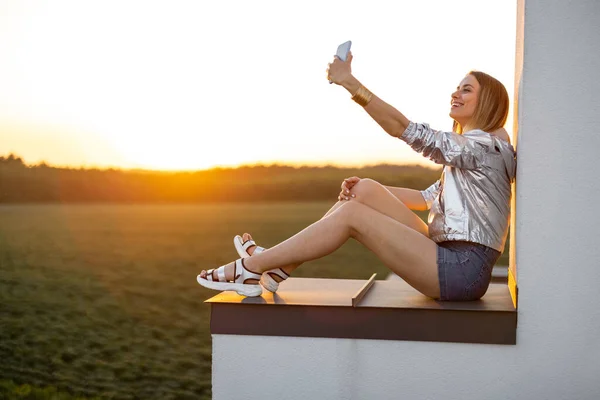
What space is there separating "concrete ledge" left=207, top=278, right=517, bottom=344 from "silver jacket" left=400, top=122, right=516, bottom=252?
28 centimetres

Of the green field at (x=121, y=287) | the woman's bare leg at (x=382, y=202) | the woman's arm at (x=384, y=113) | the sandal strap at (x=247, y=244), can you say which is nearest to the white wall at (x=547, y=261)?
the woman's arm at (x=384, y=113)

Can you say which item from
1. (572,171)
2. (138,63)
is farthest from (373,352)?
(138,63)

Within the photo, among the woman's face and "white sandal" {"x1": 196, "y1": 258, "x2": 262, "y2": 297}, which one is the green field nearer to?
"white sandal" {"x1": 196, "y1": 258, "x2": 262, "y2": 297}

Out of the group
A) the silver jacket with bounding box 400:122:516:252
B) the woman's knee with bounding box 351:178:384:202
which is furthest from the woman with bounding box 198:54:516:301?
the woman's knee with bounding box 351:178:384:202

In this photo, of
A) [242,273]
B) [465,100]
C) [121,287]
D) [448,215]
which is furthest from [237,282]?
[121,287]

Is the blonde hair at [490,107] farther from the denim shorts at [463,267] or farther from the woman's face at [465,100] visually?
the denim shorts at [463,267]

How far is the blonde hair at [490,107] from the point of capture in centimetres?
273

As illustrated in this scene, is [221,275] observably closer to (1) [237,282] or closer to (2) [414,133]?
(1) [237,282]

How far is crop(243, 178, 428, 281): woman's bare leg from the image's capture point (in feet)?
9.84

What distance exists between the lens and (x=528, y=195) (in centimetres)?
253

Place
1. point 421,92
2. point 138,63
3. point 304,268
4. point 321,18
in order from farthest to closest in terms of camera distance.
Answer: point 304,268 → point 138,63 → point 321,18 → point 421,92

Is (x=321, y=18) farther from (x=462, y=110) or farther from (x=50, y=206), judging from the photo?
(x=50, y=206)

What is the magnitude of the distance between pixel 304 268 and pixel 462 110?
510 inches

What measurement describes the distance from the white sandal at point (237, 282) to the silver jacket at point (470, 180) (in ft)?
Result: 2.44
